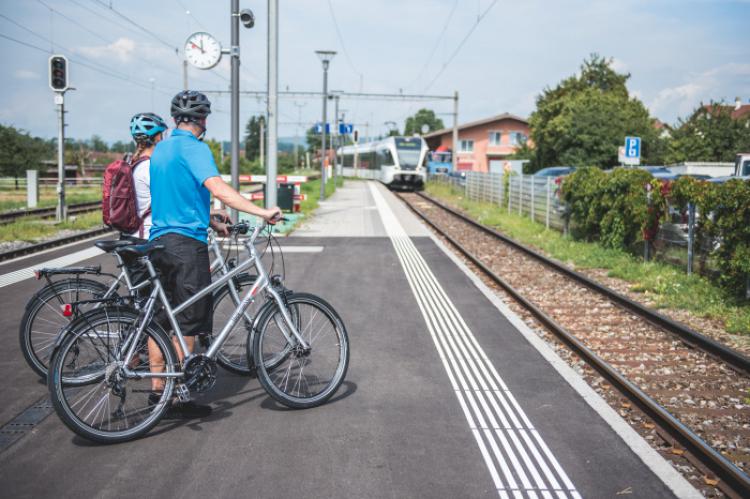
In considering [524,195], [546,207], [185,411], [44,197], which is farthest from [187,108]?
[44,197]

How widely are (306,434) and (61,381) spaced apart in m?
1.41

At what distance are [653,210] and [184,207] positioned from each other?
9.24m

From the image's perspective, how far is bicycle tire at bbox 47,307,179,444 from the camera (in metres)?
3.69

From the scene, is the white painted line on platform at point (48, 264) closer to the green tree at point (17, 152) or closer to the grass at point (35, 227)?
the grass at point (35, 227)

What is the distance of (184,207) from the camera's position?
4098 millimetres

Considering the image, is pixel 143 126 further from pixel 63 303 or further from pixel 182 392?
pixel 182 392

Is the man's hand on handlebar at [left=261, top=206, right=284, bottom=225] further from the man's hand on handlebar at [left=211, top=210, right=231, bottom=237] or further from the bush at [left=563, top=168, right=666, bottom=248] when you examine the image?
the bush at [left=563, top=168, right=666, bottom=248]

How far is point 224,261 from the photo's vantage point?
4848mm

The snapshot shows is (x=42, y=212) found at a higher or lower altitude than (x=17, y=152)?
lower

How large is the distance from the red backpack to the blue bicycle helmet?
159mm

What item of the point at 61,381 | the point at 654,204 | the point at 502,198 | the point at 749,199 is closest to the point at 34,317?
the point at 61,381

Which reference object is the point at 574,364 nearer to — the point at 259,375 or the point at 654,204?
the point at 259,375

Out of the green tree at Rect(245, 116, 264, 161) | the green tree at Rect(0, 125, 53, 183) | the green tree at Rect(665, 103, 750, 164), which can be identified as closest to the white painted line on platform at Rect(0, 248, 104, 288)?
the green tree at Rect(0, 125, 53, 183)

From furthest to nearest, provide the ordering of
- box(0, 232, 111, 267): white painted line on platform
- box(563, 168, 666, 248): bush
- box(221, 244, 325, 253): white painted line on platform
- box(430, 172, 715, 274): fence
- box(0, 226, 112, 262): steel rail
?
box(221, 244, 325, 253): white painted line on platform → box(563, 168, 666, 248): bush → box(0, 226, 112, 262): steel rail → box(0, 232, 111, 267): white painted line on platform → box(430, 172, 715, 274): fence
